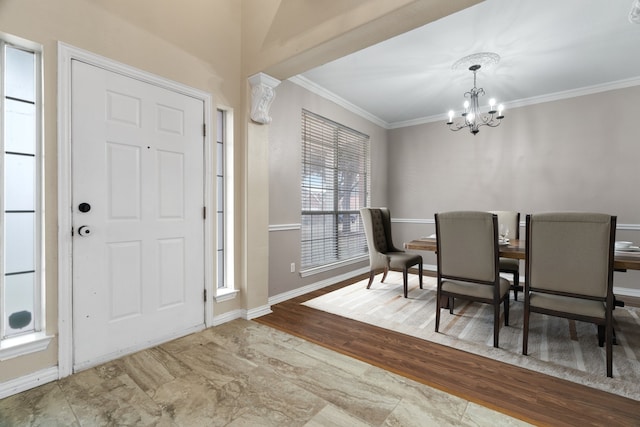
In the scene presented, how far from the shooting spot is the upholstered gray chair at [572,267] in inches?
73.8

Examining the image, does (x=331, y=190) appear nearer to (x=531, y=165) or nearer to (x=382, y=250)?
(x=382, y=250)

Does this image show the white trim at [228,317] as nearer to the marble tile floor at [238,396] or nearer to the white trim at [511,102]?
the marble tile floor at [238,396]

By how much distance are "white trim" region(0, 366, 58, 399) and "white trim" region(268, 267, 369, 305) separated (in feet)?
5.98

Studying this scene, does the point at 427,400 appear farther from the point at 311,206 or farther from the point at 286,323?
the point at 311,206

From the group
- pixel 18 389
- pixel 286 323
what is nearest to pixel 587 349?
pixel 286 323

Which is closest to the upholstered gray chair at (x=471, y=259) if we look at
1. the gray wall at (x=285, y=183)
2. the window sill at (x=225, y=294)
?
the gray wall at (x=285, y=183)

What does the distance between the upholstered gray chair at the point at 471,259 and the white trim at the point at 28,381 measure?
2.77 m

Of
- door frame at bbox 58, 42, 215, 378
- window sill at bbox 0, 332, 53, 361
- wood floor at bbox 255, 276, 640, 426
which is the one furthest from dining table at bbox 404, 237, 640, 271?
window sill at bbox 0, 332, 53, 361

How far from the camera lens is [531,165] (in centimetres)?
431

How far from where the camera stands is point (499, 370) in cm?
196

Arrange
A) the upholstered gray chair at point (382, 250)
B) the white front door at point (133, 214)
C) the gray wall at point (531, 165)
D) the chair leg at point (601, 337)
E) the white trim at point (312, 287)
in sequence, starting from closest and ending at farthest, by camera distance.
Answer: the white front door at point (133, 214) < the chair leg at point (601, 337) < the white trim at point (312, 287) < the upholstered gray chair at point (382, 250) < the gray wall at point (531, 165)

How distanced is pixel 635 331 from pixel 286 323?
3.07 meters

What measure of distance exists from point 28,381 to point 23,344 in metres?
0.23

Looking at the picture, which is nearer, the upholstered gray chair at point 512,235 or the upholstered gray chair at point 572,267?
the upholstered gray chair at point 572,267
